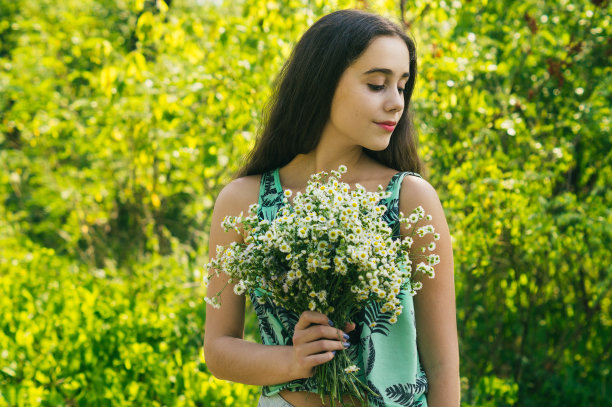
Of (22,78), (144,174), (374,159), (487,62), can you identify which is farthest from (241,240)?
(22,78)

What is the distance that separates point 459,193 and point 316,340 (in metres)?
2.46

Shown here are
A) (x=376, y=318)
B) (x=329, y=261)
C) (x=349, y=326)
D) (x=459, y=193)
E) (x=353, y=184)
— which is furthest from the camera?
(x=459, y=193)

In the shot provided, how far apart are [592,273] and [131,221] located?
4.15m

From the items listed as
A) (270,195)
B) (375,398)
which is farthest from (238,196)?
(375,398)

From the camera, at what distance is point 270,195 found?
1.86 meters

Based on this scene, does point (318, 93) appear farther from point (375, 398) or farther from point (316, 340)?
point (375, 398)

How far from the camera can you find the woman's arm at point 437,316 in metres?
1.66

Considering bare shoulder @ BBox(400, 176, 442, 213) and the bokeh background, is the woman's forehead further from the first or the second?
the bokeh background

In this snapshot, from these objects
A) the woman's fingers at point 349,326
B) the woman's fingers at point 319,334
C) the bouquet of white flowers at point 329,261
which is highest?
the bouquet of white flowers at point 329,261

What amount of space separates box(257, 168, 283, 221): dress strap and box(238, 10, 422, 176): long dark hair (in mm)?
75

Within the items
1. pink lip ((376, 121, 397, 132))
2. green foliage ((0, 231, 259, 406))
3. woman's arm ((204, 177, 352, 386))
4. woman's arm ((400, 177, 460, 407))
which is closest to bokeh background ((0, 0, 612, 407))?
green foliage ((0, 231, 259, 406))

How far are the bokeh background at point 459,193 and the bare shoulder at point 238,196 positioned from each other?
129 cm

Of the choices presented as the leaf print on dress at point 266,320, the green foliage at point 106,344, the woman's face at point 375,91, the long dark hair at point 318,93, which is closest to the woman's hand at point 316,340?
the leaf print on dress at point 266,320

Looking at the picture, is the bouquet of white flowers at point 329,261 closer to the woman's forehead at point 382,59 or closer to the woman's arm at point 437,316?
the woman's arm at point 437,316
